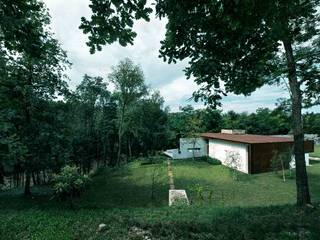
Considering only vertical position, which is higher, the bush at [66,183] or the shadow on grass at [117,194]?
the bush at [66,183]

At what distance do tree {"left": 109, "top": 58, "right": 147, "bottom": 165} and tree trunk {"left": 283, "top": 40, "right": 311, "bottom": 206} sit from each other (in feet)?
68.9

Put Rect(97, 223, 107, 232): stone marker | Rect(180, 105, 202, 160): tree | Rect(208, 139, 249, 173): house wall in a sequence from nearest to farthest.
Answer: Rect(97, 223, 107, 232): stone marker < Rect(208, 139, 249, 173): house wall < Rect(180, 105, 202, 160): tree

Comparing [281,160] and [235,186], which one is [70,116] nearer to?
[235,186]

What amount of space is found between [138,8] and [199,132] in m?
26.2

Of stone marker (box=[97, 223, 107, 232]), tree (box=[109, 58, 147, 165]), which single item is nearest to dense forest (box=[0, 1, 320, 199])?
tree (box=[109, 58, 147, 165])

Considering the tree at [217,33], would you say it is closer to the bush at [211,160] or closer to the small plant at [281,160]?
the small plant at [281,160]

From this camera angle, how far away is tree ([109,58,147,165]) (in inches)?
1080

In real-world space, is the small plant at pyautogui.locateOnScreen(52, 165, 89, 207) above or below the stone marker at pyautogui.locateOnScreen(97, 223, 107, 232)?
below

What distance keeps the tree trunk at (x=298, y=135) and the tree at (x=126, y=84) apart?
2099 cm

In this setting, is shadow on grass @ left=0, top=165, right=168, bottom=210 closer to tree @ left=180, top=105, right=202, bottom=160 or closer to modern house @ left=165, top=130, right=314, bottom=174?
modern house @ left=165, top=130, right=314, bottom=174

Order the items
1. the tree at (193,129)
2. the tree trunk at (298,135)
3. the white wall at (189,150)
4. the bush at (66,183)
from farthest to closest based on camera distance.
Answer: the white wall at (189,150)
the tree at (193,129)
the bush at (66,183)
the tree trunk at (298,135)

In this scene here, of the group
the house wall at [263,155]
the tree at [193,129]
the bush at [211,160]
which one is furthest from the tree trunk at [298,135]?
the tree at [193,129]

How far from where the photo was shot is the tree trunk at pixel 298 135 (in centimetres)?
737

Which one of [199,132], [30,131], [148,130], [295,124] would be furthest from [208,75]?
[148,130]
